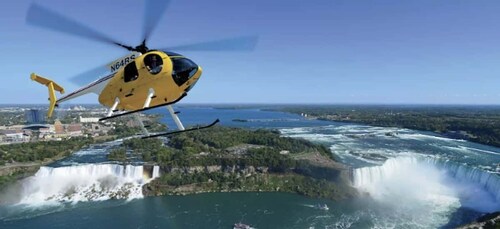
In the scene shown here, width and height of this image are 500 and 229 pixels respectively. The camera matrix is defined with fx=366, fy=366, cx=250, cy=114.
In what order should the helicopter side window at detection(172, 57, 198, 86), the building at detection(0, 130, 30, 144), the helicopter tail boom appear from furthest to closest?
the building at detection(0, 130, 30, 144), the helicopter tail boom, the helicopter side window at detection(172, 57, 198, 86)

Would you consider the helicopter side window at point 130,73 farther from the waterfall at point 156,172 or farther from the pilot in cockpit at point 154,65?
the waterfall at point 156,172

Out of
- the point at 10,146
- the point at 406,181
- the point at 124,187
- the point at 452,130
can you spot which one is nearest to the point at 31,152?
the point at 10,146

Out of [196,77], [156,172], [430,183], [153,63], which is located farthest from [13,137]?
[196,77]

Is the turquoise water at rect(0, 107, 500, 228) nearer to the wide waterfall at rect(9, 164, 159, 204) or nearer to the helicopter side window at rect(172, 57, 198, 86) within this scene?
the wide waterfall at rect(9, 164, 159, 204)

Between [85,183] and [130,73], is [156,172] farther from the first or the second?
[130,73]

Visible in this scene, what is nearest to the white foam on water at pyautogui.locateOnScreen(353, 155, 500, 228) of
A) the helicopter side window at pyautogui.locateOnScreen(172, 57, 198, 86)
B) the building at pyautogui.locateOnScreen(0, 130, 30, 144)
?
the helicopter side window at pyautogui.locateOnScreen(172, 57, 198, 86)

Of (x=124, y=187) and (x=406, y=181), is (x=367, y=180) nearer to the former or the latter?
(x=406, y=181)
